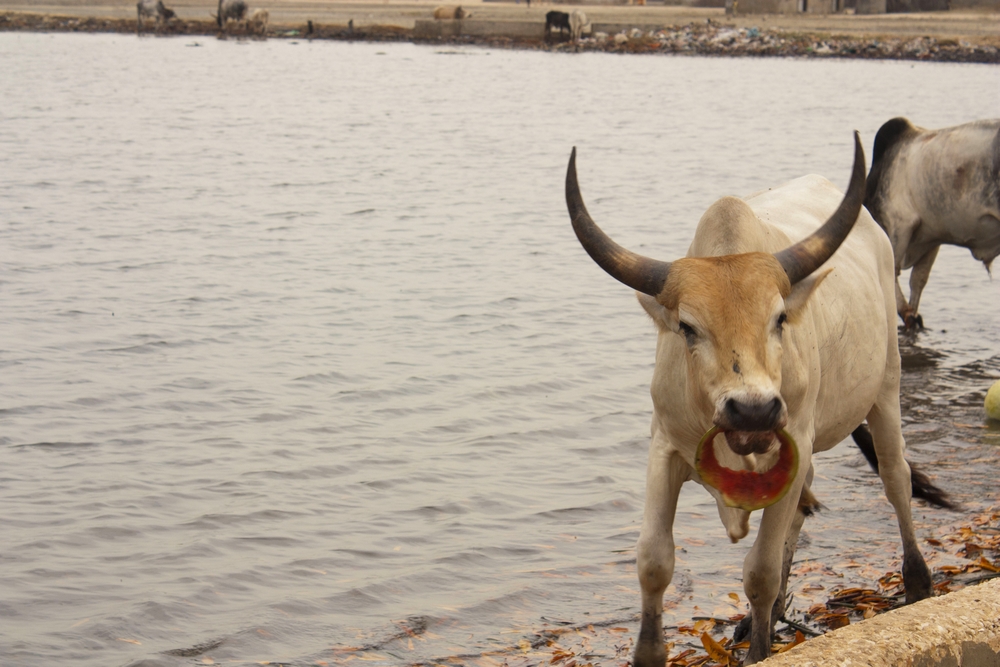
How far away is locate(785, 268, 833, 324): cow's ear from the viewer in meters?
4.06

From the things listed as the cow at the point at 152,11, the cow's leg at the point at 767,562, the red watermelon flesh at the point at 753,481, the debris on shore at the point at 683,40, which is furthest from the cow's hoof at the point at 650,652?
the cow at the point at 152,11

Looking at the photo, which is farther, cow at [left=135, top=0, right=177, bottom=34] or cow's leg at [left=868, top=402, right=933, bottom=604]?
cow at [left=135, top=0, right=177, bottom=34]

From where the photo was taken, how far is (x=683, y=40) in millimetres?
56125

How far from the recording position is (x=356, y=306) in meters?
11.5

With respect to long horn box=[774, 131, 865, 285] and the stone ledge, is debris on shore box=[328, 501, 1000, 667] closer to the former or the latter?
the stone ledge

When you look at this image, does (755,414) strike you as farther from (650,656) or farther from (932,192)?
(932,192)

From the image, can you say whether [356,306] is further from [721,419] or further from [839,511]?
[721,419]

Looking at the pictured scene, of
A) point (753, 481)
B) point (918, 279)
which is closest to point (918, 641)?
point (753, 481)

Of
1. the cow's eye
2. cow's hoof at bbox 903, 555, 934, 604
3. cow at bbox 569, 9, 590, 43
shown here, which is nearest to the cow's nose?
the cow's eye

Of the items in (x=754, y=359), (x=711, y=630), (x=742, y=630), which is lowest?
(x=711, y=630)

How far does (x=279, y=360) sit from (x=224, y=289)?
2544 millimetres

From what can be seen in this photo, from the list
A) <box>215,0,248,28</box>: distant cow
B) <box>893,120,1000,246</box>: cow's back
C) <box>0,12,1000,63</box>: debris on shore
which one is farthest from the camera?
<box>215,0,248,28</box>: distant cow

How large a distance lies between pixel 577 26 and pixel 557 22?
112cm

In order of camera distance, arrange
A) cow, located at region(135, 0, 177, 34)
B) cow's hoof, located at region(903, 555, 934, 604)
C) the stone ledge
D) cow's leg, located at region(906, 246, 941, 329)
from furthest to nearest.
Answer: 1. cow, located at region(135, 0, 177, 34)
2. cow's leg, located at region(906, 246, 941, 329)
3. cow's hoof, located at region(903, 555, 934, 604)
4. the stone ledge
